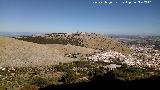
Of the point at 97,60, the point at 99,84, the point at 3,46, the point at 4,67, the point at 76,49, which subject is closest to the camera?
the point at 99,84

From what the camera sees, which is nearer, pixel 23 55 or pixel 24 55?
pixel 23 55

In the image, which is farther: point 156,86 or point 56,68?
point 56,68

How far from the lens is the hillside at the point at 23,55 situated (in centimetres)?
5991

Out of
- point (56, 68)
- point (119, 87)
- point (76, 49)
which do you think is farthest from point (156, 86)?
point (76, 49)

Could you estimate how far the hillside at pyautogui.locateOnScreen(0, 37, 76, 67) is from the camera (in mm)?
59906

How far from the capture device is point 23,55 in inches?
2643

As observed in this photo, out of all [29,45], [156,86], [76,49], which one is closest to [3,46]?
[29,45]

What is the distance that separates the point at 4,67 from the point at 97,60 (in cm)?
2815

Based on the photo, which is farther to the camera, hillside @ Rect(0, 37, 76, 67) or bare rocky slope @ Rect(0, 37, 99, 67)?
hillside @ Rect(0, 37, 76, 67)

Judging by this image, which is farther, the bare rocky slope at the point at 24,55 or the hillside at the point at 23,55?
the hillside at the point at 23,55

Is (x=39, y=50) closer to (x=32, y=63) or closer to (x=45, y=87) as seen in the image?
(x=32, y=63)

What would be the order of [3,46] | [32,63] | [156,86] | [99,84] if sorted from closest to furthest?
[156,86] < [99,84] < [32,63] < [3,46]

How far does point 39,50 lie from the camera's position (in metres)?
76.3

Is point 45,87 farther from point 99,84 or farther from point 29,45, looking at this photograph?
point 29,45
